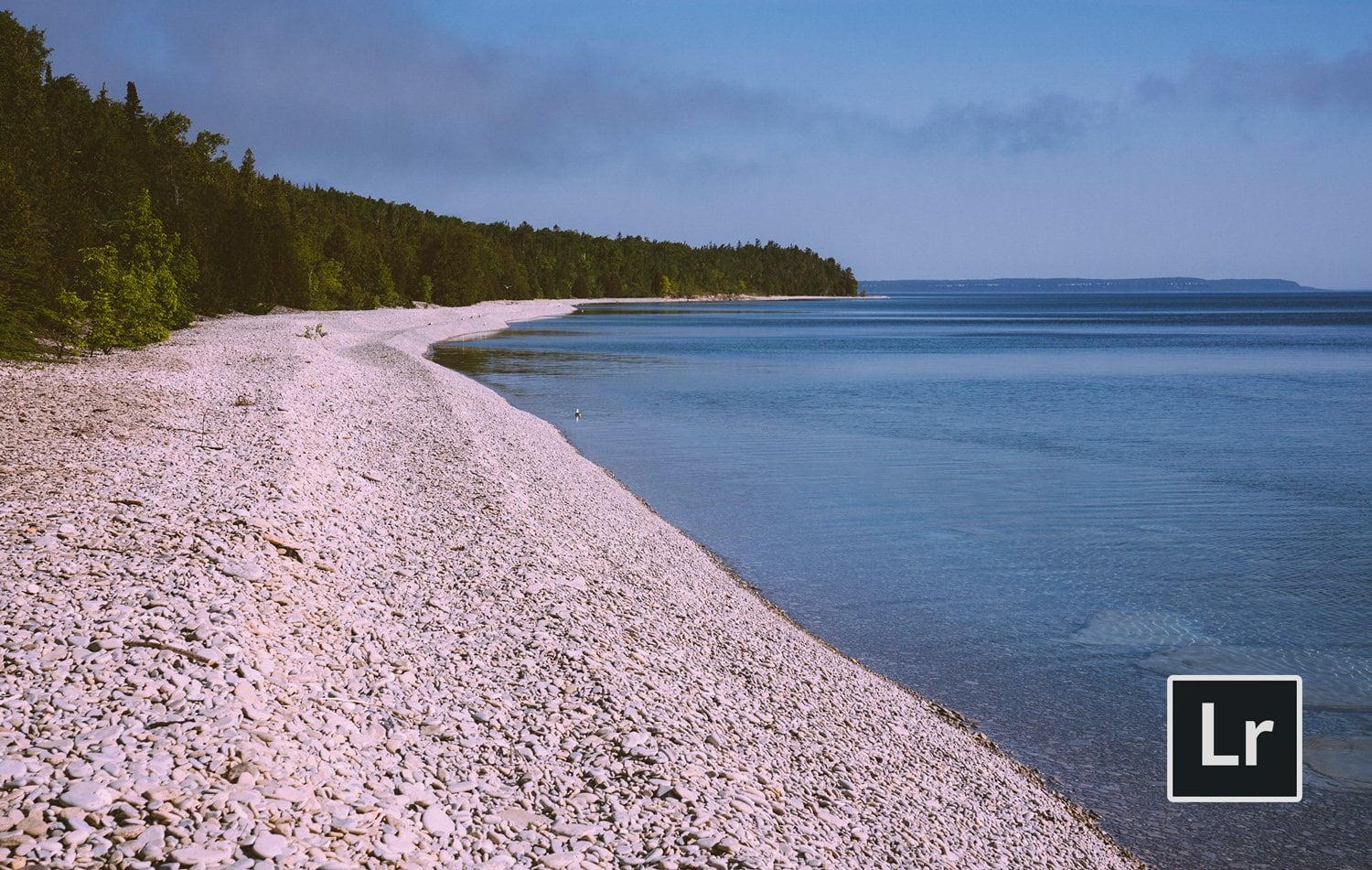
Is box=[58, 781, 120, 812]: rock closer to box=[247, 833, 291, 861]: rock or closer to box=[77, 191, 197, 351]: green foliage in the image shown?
box=[247, 833, 291, 861]: rock

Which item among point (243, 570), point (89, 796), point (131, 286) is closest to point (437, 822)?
point (89, 796)

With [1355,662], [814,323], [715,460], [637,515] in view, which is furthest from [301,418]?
[814,323]

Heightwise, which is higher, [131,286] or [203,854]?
[131,286]

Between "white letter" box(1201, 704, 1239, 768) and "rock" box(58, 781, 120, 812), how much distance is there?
8.94 meters

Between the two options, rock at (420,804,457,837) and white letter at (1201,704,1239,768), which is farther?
white letter at (1201,704,1239,768)

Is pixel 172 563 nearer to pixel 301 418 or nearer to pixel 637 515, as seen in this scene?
pixel 637 515

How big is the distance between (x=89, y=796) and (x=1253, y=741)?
32.9ft

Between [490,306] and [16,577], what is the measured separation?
132m

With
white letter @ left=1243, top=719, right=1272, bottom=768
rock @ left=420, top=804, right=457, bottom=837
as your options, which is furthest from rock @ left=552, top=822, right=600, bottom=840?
white letter @ left=1243, top=719, right=1272, bottom=768

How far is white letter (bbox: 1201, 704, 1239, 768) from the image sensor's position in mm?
8891

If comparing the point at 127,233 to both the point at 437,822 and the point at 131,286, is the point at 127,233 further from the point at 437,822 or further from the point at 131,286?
the point at 437,822

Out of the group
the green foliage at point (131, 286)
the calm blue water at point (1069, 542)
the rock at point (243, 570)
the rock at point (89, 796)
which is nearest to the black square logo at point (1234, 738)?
the calm blue water at point (1069, 542)

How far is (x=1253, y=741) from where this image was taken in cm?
944

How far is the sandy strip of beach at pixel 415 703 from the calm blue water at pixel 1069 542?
1.18 m
